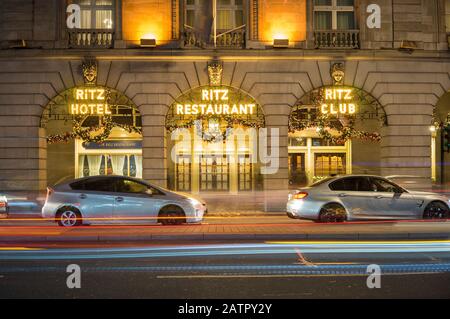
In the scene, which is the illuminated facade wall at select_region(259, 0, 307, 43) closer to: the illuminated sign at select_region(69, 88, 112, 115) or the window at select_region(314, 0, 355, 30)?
the window at select_region(314, 0, 355, 30)

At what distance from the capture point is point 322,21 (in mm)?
23781

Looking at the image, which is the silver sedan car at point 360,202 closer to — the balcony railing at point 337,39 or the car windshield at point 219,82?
the car windshield at point 219,82

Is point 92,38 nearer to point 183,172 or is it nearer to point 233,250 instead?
point 183,172

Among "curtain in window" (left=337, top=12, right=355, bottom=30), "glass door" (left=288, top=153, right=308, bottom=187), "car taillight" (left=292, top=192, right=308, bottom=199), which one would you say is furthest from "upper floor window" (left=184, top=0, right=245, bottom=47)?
"car taillight" (left=292, top=192, right=308, bottom=199)

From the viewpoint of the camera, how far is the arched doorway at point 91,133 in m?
22.7

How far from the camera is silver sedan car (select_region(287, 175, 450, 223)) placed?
16.1 meters

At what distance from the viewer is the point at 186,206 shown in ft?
53.6

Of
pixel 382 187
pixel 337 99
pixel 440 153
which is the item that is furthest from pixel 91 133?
pixel 440 153

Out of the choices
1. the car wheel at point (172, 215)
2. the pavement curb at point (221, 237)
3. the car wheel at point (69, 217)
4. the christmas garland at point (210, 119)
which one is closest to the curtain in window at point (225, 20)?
the christmas garland at point (210, 119)

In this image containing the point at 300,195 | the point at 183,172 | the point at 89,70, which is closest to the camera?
the point at 300,195

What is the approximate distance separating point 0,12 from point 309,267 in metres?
18.3

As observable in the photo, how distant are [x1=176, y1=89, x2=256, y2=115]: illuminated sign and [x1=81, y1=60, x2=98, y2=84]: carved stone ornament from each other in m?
3.54

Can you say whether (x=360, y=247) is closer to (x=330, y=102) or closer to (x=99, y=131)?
(x=330, y=102)

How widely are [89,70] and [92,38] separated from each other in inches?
55.7
